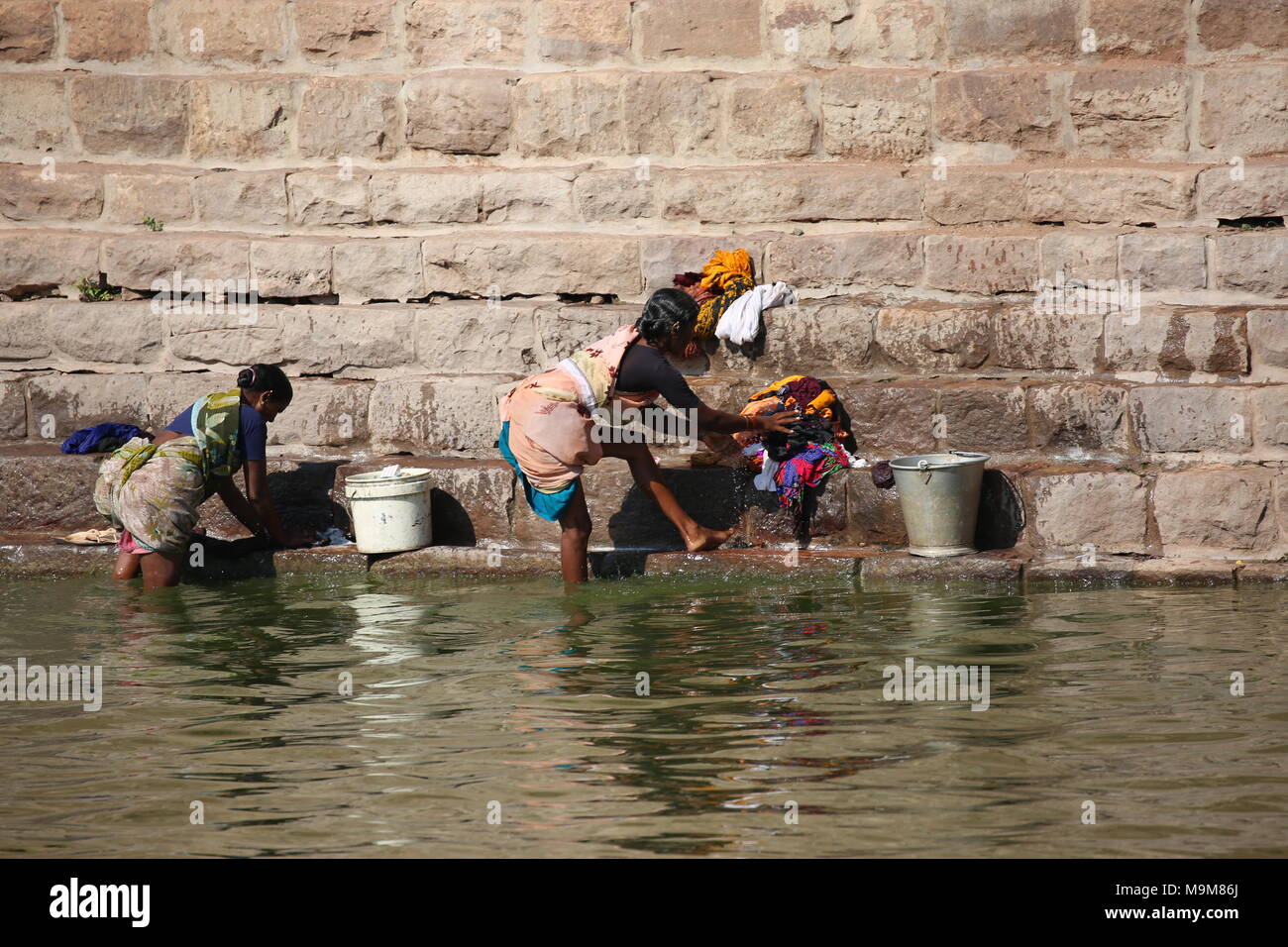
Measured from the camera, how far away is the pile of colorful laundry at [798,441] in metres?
8.47

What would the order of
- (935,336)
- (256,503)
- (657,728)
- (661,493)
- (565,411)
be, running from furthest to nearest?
(935,336) < (256,503) < (661,493) < (565,411) < (657,728)

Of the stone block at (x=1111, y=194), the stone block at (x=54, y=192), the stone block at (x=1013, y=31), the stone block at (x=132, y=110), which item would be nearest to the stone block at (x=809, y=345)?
the stone block at (x=1111, y=194)

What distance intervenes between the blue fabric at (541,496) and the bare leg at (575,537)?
4 cm

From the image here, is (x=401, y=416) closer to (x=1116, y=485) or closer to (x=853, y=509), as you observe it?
(x=853, y=509)

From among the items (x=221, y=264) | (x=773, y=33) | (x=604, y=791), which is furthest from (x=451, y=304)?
(x=604, y=791)

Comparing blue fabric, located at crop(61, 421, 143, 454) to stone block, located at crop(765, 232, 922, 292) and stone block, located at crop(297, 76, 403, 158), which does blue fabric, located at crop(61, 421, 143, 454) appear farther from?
stone block, located at crop(765, 232, 922, 292)

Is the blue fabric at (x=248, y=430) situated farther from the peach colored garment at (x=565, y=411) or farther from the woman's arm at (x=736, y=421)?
the woman's arm at (x=736, y=421)

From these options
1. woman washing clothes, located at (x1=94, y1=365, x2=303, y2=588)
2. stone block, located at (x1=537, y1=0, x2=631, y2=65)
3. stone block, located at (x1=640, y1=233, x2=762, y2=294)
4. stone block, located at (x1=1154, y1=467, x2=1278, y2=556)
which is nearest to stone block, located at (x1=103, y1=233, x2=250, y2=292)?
woman washing clothes, located at (x1=94, y1=365, x2=303, y2=588)

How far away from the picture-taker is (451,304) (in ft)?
31.3

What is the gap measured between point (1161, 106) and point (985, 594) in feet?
10.8

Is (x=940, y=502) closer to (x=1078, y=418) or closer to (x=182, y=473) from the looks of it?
(x=1078, y=418)

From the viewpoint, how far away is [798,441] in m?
8.48

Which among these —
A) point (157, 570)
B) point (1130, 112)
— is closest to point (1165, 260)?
point (1130, 112)

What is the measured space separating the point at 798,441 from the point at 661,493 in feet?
2.73
